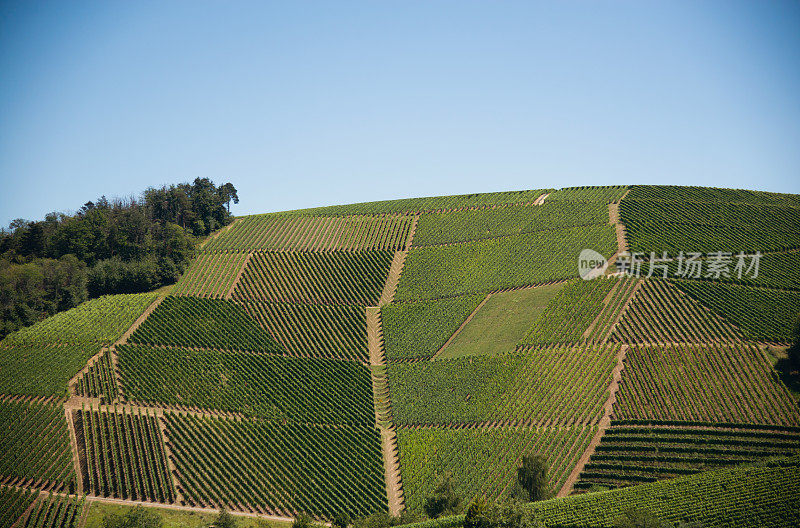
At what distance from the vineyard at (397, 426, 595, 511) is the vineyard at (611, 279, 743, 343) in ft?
48.5

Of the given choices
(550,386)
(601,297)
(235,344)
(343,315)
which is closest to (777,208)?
(601,297)

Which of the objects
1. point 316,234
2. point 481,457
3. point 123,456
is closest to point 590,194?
point 316,234

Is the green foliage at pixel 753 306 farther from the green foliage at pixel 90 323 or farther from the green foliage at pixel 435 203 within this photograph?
the green foliage at pixel 90 323

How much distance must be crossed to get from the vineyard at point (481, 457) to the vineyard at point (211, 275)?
1589 inches

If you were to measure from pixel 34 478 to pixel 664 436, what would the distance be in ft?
194

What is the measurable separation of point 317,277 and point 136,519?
157ft

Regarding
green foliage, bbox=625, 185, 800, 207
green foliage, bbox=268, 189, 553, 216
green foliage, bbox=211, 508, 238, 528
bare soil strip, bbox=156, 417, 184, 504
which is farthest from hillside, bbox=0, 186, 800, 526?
green foliage, bbox=268, 189, 553, 216

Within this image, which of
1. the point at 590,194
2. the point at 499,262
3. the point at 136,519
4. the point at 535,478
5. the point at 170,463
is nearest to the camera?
the point at 136,519

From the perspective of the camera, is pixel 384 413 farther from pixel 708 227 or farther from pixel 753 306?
pixel 708 227

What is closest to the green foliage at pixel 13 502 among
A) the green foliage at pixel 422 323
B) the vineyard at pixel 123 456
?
the vineyard at pixel 123 456

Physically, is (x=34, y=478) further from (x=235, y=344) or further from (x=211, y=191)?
(x=211, y=191)

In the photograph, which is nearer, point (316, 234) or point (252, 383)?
point (252, 383)

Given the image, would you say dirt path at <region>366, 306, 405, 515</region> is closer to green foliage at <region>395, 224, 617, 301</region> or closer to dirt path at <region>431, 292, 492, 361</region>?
dirt path at <region>431, 292, 492, 361</region>

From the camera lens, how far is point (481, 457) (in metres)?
60.2
